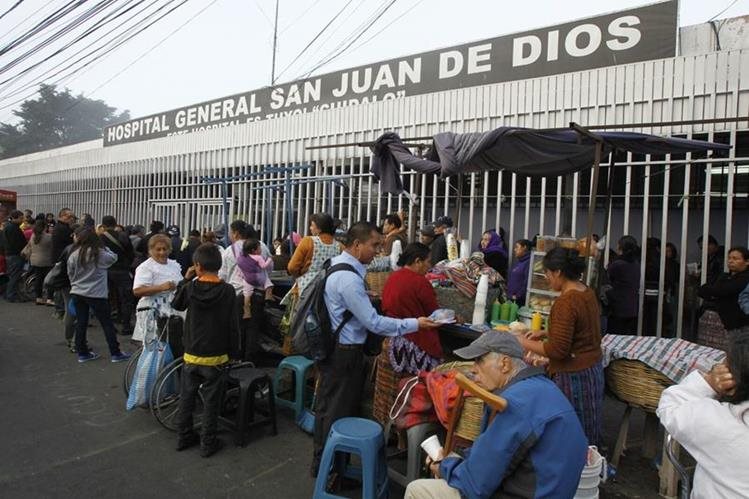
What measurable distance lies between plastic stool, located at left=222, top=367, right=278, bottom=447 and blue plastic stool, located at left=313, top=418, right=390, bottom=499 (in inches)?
46.5

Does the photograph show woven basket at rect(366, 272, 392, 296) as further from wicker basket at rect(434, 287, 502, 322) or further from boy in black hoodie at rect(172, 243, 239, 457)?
boy in black hoodie at rect(172, 243, 239, 457)

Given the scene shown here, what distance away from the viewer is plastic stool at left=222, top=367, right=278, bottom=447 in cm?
411

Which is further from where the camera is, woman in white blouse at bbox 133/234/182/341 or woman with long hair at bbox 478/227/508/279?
woman with long hair at bbox 478/227/508/279

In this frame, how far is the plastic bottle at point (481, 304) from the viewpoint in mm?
4062

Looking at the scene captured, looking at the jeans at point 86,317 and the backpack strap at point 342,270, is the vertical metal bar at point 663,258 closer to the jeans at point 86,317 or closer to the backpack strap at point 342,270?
the backpack strap at point 342,270

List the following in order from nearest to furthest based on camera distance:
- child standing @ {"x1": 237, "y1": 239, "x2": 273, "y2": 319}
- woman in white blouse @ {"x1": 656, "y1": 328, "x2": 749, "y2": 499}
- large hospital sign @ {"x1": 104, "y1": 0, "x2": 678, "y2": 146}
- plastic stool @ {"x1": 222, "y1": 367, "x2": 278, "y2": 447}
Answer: woman in white blouse @ {"x1": 656, "y1": 328, "x2": 749, "y2": 499}, plastic stool @ {"x1": 222, "y1": 367, "x2": 278, "y2": 447}, child standing @ {"x1": 237, "y1": 239, "x2": 273, "y2": 319}, large hospital sign @ {"x1": 104, "y1": 0, "x2": 678, "y2": 146}

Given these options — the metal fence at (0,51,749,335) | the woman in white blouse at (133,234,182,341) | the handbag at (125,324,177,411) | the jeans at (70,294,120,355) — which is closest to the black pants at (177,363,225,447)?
the handbag at (125,324,177,411)

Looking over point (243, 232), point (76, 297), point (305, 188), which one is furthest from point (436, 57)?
point (76, 297)

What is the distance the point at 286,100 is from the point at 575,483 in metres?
16.0

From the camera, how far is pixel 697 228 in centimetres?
709

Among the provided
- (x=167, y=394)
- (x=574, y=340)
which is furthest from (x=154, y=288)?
(x=574, y=340)

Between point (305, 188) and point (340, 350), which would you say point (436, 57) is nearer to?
point (305, 188)

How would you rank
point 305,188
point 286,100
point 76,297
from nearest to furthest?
1. point 76,297
2. point 305,188
3. point 286,100

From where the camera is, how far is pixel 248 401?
420 cm
